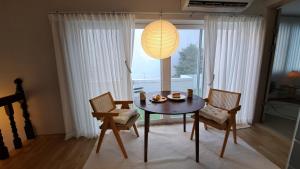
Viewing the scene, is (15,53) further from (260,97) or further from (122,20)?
(260,97)

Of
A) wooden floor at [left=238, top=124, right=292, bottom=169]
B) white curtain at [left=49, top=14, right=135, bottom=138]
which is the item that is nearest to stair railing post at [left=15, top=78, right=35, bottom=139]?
white curtain at [left=49, top=14, right=135, bottom=138]

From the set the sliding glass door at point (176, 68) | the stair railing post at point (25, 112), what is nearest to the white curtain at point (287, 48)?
the sliding glass door at point (176, 68)

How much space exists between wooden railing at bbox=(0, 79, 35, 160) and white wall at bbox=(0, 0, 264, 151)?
0.09 meters

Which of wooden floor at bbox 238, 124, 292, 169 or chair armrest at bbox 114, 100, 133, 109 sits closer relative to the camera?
wooden floor at bbox 238, 124, 292, 169

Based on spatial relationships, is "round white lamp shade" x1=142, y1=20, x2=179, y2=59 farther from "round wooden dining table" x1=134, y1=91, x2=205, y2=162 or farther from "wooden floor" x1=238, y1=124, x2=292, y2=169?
"wooden floor" x1=238, y1=124, x2=292, y2=169

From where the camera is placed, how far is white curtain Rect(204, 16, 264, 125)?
2680 millimetres

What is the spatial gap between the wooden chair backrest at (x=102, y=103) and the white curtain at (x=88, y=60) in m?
0.27

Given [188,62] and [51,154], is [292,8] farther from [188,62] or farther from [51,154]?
[51,154]

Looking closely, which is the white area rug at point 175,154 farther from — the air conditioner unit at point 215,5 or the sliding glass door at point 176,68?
the air conditioner unit at point 215,5

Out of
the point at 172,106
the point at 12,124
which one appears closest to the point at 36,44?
the point at 12,124

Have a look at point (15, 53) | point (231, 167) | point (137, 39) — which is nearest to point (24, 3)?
point (15, 53)

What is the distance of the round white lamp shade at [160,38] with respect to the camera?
184 cm

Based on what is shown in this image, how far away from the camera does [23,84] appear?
2.60 metres

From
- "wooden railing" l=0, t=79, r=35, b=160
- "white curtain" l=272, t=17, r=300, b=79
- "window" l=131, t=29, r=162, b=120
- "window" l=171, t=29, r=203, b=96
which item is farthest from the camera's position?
"window" l=171, t=29, r=203, b=96
